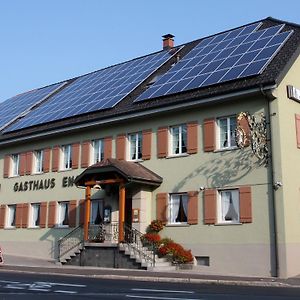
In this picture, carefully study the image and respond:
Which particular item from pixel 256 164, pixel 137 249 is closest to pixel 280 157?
pixel 256 164

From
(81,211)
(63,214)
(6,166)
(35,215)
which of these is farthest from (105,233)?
(6,166)

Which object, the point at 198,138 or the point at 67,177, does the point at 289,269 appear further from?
the point at 67,177

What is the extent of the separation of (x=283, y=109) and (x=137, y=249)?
8.30 metres

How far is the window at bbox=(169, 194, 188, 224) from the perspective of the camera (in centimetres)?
2177

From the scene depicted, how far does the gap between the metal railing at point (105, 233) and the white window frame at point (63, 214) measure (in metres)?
3.23

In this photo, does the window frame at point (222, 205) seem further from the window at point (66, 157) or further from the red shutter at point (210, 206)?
the window at point (66, 157)

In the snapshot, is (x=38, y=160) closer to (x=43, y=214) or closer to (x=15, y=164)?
(x=15, y=164)

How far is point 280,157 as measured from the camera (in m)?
19.0

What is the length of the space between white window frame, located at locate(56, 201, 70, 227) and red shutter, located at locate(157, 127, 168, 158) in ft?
22.1

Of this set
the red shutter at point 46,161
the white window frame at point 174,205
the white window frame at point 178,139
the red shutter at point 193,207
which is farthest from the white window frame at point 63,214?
the red shutter at point 193,207

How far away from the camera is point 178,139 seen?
74.3 feet

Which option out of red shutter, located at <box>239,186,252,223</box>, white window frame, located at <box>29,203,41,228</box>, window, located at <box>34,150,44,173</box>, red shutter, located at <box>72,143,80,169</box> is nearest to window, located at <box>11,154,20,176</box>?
window, located at <box>34,150,44,173</box>

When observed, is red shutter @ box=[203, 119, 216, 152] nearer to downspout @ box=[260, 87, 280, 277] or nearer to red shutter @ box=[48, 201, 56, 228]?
downspout @ box=[260, 87, 280, 277]

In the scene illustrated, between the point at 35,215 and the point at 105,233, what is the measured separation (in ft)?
23.8
